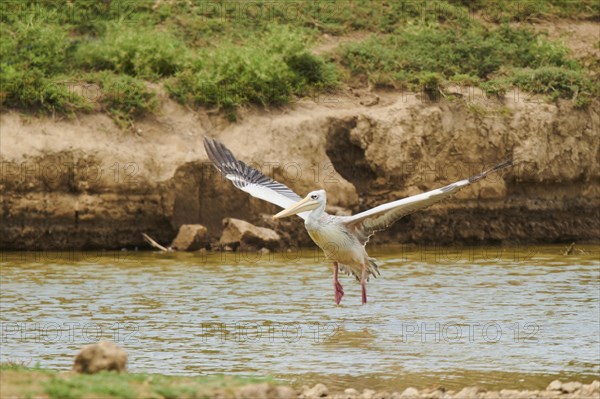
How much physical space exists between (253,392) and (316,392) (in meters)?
1.13

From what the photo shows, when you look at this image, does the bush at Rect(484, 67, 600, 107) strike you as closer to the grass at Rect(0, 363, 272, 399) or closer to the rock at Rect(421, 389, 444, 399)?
the rock at Rect(421, 389, 444, 399)

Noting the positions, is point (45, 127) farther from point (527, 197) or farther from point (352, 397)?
point (352, 397)

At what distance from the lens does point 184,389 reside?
775 cm

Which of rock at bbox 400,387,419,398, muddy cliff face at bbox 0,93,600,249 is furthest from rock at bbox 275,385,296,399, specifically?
muddy cliff face at bbox 0,93,600,249

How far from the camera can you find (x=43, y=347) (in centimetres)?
1154

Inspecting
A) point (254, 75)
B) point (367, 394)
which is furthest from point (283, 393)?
point (254, 75)

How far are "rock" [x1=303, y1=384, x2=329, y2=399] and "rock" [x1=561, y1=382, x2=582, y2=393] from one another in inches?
73.6

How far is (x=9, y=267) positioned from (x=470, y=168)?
877cm

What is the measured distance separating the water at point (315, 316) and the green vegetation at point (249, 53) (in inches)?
137

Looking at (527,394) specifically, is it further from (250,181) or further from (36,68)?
(36,68)

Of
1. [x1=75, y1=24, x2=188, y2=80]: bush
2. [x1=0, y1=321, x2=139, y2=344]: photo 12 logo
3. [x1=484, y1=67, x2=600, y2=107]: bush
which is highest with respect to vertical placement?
[x1=75, y1=24, x2=188, y2=80]: bush

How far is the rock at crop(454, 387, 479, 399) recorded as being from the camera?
8.85 m

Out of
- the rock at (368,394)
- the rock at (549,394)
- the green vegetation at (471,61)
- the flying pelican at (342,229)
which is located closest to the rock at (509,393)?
the rock at (549,394)

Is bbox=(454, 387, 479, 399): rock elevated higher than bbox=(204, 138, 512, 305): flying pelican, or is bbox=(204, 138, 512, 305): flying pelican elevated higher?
bbox=(204, 138, 512, 305): flying pelican
